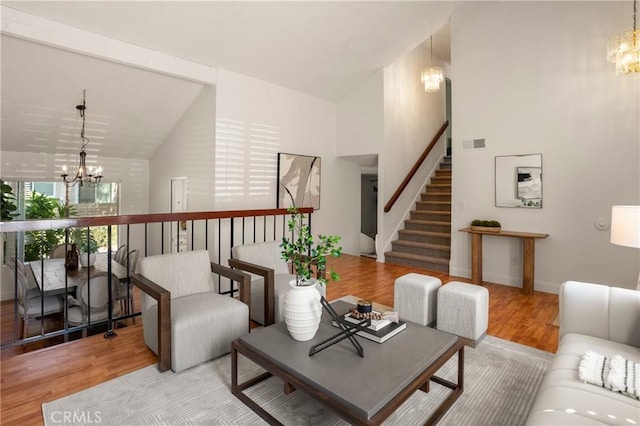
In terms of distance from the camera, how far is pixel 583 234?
4.22 meters

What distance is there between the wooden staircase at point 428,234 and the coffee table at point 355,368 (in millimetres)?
3622

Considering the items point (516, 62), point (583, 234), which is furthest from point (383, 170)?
point (583, 234)

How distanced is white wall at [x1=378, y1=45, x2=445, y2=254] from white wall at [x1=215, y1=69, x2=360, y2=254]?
37.1 inches

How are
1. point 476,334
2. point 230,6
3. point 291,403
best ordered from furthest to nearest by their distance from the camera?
point 230,6 → point 476,334 → point 291,403

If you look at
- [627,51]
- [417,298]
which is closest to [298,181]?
[417,298]

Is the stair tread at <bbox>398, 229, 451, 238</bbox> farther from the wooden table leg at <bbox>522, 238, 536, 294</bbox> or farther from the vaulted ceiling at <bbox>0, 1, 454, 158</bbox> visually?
the vaulted ceiling at <bbox>0, 1, 454, 158</bbox>

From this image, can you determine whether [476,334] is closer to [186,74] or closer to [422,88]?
[186,74]

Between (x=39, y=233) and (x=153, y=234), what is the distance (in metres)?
1.72

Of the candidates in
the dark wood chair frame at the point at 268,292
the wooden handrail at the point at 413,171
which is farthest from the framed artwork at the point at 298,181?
the dark wood chair frame at the point at 268,292

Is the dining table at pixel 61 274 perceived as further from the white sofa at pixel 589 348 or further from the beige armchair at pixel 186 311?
the white sofa at pixel 589 348

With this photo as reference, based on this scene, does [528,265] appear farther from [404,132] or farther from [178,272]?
[178,272]

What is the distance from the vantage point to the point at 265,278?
9.91 feet

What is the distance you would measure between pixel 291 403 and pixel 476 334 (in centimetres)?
170

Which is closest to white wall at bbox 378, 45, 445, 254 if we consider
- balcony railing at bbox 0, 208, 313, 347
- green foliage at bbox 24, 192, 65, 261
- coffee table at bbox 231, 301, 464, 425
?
balcony railing at bbox 0, 208, 313, 347
